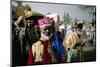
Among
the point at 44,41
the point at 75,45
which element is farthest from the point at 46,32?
the point at 75,45

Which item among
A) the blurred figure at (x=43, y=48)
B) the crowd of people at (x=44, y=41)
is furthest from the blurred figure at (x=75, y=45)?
the blurred figure at (x=43, y=48)

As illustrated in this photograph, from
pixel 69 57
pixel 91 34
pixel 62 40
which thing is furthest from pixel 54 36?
pixel 91 34

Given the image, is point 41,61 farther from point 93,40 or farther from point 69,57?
point 93,40

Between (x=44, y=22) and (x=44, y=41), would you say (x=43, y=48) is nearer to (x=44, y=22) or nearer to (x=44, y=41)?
(x=44, y=41)

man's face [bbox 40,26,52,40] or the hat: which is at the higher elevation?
the hat

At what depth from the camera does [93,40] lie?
2.45 metres

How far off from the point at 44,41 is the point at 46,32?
10cm

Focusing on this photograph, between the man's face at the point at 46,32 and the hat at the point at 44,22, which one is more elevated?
the hat at the point at 44,22

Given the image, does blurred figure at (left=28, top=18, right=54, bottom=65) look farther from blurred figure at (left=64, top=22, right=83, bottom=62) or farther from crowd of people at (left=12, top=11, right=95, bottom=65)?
blurred figure at (left=64, top=22, right=83, bottom=62)

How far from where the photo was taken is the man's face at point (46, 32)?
2.22 meters

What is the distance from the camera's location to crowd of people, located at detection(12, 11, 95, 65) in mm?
2123

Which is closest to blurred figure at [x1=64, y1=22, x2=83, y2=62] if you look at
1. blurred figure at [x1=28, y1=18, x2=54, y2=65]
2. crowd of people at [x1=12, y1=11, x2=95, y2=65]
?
crowd of people at [x1=12, y1=11, x2=95, y2=65]

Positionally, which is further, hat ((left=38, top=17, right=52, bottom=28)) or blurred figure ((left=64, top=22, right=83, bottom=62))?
blurred figure ((left=64, top=22, right=83, bottom=62))

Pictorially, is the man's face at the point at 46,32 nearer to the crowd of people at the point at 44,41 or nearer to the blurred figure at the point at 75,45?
the crowd of people at the point at 44,41
